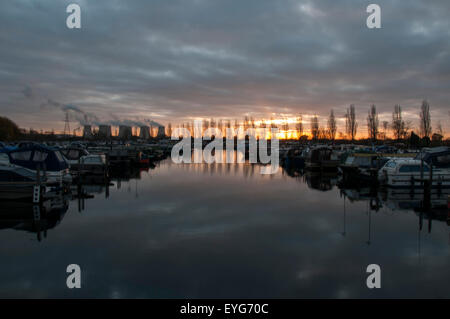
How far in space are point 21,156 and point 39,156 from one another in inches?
35.5

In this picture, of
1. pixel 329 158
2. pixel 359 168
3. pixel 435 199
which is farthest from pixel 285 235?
pixel 329 158

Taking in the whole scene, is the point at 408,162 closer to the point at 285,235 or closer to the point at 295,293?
the point at 285,235

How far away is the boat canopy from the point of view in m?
18.1

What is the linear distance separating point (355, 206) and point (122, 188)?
14904mm

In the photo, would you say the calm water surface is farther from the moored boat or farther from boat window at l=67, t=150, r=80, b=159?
boat window at l=67, t=150, r=80, b=159

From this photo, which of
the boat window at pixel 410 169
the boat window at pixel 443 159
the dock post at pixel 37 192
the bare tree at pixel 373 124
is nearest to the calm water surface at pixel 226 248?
the dock post at pixel 37 192

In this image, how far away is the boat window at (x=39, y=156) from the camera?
18.2 meters

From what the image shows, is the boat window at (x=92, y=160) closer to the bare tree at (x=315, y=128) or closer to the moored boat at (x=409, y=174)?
the moored boat at (x=409, y=174)

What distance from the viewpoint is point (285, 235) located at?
11.7m

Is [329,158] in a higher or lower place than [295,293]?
higher

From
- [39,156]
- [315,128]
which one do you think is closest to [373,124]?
[315,128]

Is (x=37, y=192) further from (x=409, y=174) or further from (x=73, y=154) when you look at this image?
(x=409, y=174)

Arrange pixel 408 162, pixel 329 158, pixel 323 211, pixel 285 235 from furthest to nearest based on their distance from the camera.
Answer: pixel 329 158 → pixel 408 162 → pixel 323 211 → pixel 285 235
